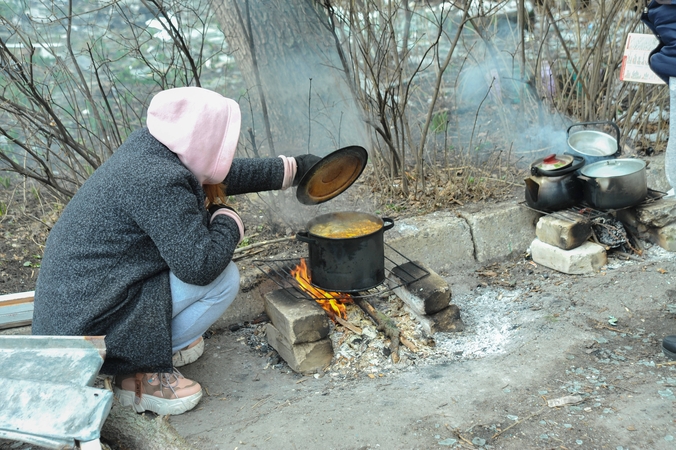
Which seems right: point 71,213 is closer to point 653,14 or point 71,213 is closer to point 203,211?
point 203,211

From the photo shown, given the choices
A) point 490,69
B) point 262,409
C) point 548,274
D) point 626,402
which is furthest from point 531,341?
point 490,69

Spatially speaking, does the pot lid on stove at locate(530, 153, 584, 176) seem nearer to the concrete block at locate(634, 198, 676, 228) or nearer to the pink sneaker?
the concrete block at locate(634, 198, 676, 228)

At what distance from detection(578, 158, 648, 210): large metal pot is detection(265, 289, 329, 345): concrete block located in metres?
2.28

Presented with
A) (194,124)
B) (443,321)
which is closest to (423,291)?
(443,321)

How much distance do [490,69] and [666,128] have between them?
1.75m

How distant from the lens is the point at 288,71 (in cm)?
474

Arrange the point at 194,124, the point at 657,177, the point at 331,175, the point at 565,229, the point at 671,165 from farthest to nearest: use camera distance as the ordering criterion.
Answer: the point at 657,177 < the point at 565,229 < the point at 331,175 < the point at 671,165 < the point at 194,124

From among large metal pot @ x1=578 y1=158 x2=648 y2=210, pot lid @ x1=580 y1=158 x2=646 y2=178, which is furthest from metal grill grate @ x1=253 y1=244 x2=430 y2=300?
pot lid @ x1=580 y1=158 x2=646 y2=178

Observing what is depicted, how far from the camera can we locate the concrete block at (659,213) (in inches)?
178

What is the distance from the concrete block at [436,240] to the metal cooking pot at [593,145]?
108 centimetres

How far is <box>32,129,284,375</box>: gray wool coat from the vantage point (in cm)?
268

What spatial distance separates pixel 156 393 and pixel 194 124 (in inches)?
55.1

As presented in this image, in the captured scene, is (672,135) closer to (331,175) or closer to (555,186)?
(555,186)

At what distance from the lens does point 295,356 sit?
341 centimetres
